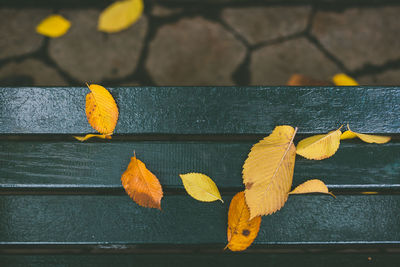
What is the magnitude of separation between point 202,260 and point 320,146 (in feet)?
1.36

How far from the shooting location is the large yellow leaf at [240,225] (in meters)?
0.72

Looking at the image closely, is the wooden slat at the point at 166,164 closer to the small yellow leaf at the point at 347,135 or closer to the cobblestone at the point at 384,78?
the small yellow leaf at the point at 347,135

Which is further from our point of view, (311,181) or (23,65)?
(23,65)

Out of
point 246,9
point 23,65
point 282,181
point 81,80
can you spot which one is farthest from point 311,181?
point 23,65

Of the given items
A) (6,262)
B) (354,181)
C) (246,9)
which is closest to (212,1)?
(246,9)

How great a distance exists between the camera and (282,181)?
70 cm

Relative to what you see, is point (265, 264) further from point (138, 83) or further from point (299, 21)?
point (299, 21)

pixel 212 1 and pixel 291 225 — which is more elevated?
pixel 212 1

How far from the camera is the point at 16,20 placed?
130 cm

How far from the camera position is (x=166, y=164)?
74cm

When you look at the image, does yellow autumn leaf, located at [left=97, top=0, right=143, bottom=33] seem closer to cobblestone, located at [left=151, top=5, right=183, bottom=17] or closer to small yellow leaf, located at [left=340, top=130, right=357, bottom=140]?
cobblestone, located at [left=151, top=5, right=183, bottom=17]

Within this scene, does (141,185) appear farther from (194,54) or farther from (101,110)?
(194,54)

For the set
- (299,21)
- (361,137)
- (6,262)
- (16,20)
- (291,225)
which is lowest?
(6,262)

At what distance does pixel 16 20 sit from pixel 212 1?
89 cm
